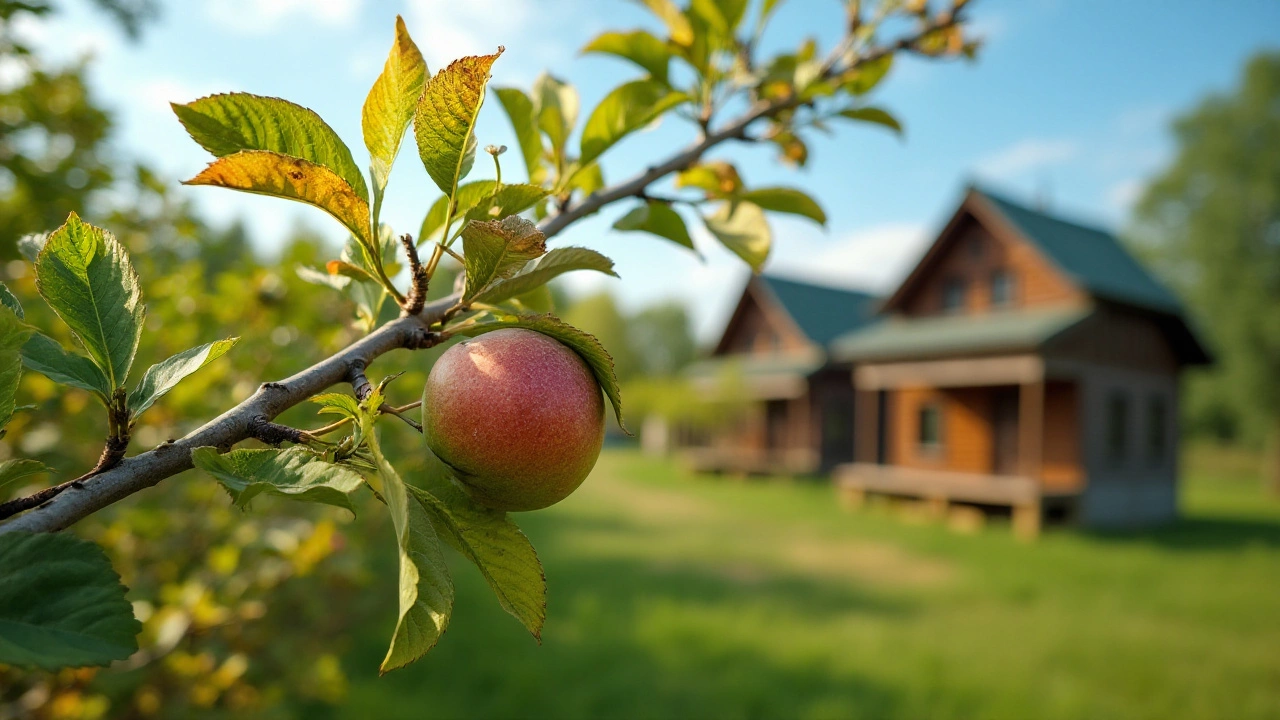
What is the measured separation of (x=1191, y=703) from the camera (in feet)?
16.7

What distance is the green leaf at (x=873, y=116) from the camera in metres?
1.64

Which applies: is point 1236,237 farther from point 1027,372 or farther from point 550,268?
point 550,268

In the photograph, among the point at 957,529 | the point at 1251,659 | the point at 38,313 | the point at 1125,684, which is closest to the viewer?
the point at 38,313

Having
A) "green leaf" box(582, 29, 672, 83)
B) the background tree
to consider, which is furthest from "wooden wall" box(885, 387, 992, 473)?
"green leaf" box(582, 29, 672, 83)

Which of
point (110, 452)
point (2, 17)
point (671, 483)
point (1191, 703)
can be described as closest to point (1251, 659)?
point (1191, 703)

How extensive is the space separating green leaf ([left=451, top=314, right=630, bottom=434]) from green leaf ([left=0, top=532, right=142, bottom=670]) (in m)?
0.34

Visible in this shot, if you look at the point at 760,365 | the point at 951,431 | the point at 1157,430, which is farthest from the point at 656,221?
the point at 760,365

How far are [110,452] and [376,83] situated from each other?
37 centimetres

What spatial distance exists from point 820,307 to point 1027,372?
10453mm

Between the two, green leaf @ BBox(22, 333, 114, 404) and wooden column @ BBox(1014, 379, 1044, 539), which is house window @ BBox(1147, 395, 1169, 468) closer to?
wooden column @ BBox(1014, 379, 1044, 539)

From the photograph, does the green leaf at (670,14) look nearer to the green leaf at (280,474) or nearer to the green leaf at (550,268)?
the green leaf at (550,268)

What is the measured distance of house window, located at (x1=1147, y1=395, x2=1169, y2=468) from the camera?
1462 centimetres

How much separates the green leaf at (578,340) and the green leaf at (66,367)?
0.33 meters

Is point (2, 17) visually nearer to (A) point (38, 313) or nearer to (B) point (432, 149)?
(A) point (38, 313)
